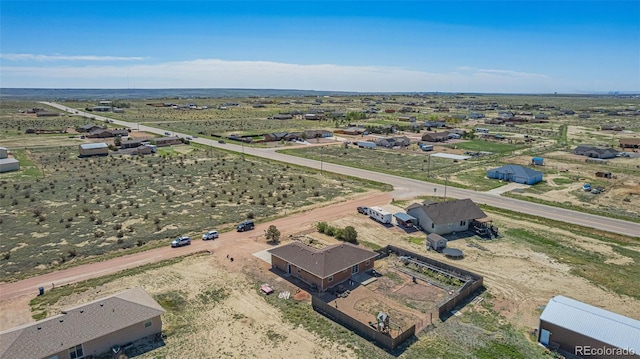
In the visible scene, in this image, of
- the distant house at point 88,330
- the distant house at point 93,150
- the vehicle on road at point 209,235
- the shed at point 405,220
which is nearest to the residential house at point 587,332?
the shed at point 405,220

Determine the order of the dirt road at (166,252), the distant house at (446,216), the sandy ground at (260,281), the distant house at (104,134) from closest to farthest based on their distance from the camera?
the sandy ground at (260,281) → the dirt road at (166,252) → the distant house at (446,216) → the distant house at (104,134)

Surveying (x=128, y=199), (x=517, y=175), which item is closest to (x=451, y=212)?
(x=517, y=175)

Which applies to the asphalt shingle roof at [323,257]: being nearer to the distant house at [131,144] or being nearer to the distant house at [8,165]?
the distant house at [8,165]

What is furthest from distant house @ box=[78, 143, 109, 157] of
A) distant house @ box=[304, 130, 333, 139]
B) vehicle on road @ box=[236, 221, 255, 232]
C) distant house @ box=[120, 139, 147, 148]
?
vehicle on road @ box=[236, 221, 255, 232]

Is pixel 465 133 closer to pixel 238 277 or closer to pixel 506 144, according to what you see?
pixel 506 144

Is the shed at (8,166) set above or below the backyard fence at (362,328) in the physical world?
above

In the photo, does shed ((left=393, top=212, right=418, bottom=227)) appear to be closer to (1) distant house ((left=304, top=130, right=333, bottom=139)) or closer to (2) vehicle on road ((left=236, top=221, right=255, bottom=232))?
(2) vehicle on road ((left=236, top=221, right=255, bottom=232))

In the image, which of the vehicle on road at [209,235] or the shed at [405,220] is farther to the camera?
the shed at [405,220]

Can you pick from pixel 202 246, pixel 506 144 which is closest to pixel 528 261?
pixel 202 246
